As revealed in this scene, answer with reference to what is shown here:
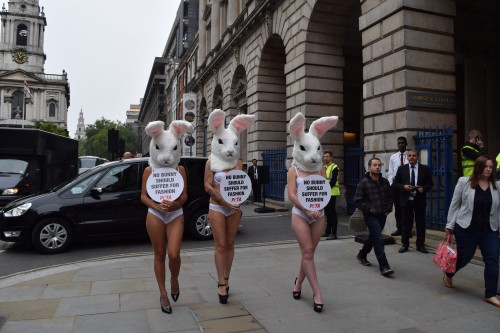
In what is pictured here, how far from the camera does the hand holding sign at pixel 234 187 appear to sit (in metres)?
4.39

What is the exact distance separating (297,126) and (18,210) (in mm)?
5805

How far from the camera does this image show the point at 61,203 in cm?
758

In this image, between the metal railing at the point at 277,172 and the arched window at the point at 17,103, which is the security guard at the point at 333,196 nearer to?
the metal railing at the point at 277,172

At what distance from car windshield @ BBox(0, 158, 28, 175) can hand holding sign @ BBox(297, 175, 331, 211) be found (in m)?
9.62

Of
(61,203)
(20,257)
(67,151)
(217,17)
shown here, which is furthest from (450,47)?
(217,17)

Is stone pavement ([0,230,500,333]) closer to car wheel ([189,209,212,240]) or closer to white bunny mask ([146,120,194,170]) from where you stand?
white bunny mask ([146,120,194,170])

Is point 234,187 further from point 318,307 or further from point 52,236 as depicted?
point 52,236

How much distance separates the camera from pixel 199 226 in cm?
865

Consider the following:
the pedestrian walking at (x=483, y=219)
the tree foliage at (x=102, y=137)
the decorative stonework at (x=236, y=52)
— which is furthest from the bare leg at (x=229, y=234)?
the tree foliage at (x=102, y=137)

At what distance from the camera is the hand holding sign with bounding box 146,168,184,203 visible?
417 cm

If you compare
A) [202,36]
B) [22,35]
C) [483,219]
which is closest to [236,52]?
[202,36]

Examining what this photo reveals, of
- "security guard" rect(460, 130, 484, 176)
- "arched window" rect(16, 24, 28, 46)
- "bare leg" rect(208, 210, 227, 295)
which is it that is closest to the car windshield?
"bare leg" rect(208, 210, 227, 295)

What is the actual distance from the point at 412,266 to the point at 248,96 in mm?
13821

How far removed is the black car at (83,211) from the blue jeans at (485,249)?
533 centimetres
